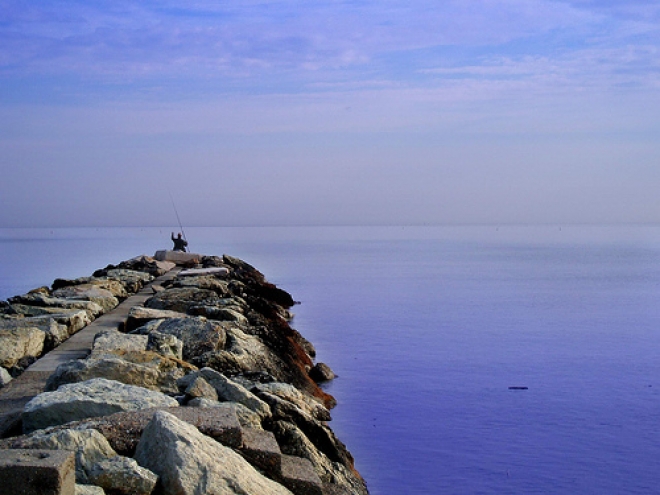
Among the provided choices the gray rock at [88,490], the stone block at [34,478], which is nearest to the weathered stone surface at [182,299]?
the gray rock at [88,490]

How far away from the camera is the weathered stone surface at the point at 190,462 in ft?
12.6

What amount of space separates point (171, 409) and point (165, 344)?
288cm

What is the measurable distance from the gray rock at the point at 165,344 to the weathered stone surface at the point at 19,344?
4.72 feet

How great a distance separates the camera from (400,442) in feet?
31.6

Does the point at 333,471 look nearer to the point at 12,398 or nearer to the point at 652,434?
the point at 12,398

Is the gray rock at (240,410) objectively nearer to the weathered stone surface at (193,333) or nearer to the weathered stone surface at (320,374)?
the weathered stone surface at (193,333)

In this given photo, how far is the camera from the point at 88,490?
3617 millimetres

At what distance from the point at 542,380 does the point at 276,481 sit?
9632 millimetres

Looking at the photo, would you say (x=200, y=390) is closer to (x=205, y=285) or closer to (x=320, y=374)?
(x=320, y=374)

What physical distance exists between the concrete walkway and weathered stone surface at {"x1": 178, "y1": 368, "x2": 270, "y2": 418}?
1.22m

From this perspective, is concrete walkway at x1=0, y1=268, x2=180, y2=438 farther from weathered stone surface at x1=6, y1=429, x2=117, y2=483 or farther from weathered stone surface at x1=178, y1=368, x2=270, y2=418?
weathered stone surface at x1=178, y1=368, x2=270, y2=418

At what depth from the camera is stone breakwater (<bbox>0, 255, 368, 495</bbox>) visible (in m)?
3.92

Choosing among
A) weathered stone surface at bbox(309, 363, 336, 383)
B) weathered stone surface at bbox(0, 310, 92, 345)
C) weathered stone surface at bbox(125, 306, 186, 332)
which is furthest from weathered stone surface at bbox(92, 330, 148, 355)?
weathered stone surface at bbox(309, 363, 336, 383)

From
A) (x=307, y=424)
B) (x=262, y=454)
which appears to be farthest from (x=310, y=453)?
(x=262, y=454)
